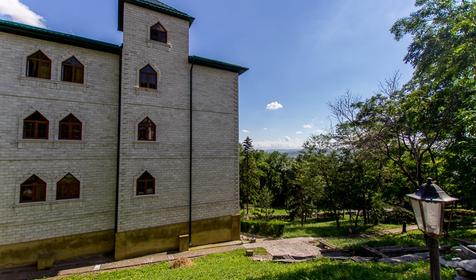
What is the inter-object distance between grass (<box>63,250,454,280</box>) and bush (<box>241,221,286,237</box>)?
6684 millimetres

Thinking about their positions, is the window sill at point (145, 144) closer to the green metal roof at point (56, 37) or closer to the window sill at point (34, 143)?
the window sill at point (34, 143)

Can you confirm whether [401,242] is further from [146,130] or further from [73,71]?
[73,71]

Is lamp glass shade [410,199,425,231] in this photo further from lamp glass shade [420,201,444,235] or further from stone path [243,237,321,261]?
stone path [243,237,321,261]

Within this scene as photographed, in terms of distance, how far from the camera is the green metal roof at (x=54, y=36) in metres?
10.2

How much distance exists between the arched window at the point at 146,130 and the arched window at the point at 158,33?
4537 millimetres

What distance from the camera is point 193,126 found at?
14133 millimetres

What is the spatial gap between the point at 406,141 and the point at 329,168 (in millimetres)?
11084

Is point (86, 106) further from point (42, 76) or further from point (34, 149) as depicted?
point (34, 149)

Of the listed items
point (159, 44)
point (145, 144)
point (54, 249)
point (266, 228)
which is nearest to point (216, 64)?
point (159, 44)

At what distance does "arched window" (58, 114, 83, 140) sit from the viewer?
37.0 feet

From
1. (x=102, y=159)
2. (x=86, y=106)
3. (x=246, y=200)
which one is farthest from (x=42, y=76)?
(x=246, y=200)

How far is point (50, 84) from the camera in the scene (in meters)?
11.1

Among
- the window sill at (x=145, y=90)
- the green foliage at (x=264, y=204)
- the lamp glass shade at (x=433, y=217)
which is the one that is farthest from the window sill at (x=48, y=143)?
the green foliage at (x=264, y=204)

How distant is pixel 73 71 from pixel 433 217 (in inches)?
560
